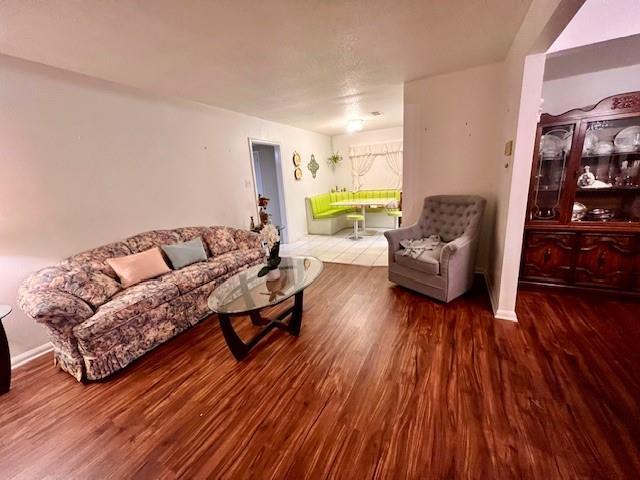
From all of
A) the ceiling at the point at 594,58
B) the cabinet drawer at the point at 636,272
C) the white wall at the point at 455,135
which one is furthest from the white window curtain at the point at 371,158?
the cabinet drawer at the point at 636,272

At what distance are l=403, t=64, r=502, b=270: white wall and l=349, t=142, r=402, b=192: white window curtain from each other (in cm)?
313

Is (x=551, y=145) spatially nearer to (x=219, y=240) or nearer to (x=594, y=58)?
(x=594, y=58)

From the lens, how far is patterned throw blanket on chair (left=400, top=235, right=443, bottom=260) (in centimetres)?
281

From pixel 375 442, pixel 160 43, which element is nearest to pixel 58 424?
pixel 375 442

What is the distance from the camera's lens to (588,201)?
8.60 ft

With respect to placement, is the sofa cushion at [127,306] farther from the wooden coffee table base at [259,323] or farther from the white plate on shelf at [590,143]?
the white plate on shelf at [590,143]

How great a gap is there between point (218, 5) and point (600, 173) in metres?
3.54

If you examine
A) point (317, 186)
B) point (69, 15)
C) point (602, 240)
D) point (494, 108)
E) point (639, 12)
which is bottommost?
point (602, 240)

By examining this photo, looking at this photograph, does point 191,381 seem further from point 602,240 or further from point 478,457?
point 602,240

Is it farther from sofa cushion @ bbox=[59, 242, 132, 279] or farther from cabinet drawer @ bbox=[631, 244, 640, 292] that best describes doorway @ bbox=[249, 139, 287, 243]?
cabinet drawer @ bbox=[631, 244, 640, 292]

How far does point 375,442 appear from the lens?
133cm

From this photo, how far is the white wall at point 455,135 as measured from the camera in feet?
9.59

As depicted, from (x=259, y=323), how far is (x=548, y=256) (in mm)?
2991

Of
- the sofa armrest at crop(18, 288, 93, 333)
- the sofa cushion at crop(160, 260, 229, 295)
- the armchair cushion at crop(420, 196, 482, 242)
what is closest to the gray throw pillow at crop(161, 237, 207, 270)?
the sofa cushion at crop(160, 260, 229, 295)
